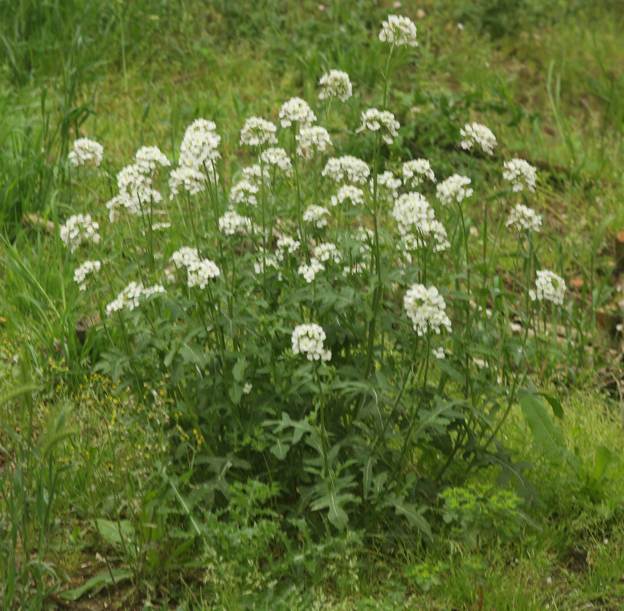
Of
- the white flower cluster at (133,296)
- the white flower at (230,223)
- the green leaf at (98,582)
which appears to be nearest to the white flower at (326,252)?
the white flower at (230,223)

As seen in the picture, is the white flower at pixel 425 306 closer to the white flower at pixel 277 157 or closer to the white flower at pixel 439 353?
Answer: the white flower at pixel 439 353

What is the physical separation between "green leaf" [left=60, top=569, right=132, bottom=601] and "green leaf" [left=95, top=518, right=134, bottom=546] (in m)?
0.09

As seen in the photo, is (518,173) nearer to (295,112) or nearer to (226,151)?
(295,112)

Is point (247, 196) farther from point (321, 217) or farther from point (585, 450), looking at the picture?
point (585, 450)

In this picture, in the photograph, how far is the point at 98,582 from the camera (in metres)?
3.53

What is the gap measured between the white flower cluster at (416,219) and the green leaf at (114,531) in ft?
3.86

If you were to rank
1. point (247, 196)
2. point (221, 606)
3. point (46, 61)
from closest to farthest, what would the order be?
1. point (221, 606)
2. point (247, 196)
3. point (46, 61)

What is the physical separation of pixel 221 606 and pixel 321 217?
49.3 inches

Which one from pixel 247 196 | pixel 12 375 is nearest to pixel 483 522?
pixel 247 196

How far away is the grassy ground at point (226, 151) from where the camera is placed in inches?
138

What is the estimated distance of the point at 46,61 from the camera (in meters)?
6.75

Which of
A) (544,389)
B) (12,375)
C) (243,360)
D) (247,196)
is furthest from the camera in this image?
(544,389)

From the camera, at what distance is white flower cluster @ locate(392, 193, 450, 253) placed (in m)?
3.47

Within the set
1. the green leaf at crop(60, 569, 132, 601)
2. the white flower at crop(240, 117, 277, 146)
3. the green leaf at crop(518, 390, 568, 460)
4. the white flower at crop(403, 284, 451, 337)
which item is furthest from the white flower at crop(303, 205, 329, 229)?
the green leaf at crop(60, 569, 132, 601)
